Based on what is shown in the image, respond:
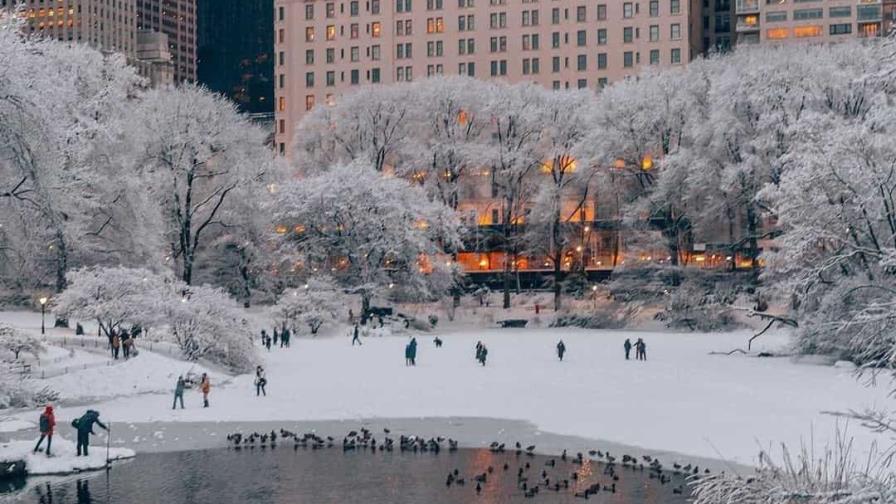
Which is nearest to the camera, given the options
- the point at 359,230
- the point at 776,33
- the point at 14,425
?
the point at 14,425

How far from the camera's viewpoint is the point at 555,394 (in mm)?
43031

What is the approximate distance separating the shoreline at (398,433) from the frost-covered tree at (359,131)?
61.9m

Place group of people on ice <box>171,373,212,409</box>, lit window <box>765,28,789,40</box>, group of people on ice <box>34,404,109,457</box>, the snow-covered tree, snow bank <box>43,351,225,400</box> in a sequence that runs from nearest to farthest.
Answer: group of people on ice <box>34,404,109,457</box> → the snow-covered tree → group of people on ice <box>171,373,212,409</box> → snow bank <box>43,351,225,400</box> → lit window <box>765,28,789,40</box>

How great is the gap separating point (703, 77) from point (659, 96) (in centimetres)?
457

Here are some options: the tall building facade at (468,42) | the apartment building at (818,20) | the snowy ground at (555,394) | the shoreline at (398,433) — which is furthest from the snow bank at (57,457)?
the apartment building at (818,20)

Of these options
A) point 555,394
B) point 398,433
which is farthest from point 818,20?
point 398,433

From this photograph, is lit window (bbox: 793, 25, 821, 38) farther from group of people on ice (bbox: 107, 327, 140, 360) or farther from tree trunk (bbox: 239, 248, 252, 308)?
group of people on ice (bbox: 107, 327, 140, 360)

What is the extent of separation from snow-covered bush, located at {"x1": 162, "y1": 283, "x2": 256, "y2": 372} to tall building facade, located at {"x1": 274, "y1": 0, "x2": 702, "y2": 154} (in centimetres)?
9089

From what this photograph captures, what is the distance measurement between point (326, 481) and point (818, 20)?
439 ft

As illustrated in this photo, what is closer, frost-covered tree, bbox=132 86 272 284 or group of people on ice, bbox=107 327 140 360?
group of people on ice, bbox=107 327 140 360

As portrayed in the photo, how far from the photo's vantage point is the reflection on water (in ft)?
87.6

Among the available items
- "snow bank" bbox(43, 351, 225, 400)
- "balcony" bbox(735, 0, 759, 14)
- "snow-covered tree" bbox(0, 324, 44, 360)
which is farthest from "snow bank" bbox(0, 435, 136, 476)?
"balcony" bbox(735, 0, 759, 14)

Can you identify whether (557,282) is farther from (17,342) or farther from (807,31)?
(807,31)

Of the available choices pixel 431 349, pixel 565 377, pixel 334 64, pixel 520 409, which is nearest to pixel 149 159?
pixel 431 349
